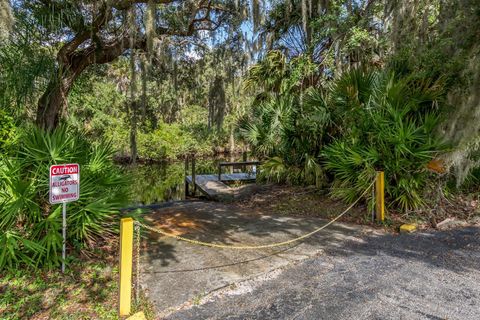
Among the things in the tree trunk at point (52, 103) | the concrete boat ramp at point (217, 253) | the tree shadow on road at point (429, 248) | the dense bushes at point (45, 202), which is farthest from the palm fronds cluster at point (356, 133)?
the tree trunk at point (52, 103)

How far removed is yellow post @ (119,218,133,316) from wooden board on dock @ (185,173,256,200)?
6069 millimetres

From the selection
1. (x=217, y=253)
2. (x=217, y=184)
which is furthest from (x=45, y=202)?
(x=217, y=184)

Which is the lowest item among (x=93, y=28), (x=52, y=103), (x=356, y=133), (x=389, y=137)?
(x=389, y=137)

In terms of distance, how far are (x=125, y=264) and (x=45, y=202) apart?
6.65 feet

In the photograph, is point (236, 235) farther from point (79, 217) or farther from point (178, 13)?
point (178, 13)

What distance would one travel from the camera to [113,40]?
6.42 meters

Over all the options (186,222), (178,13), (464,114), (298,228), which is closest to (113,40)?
(178,13)

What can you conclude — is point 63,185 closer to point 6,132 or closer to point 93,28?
point 6,132

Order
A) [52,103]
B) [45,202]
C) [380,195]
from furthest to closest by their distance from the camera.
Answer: [52,103] < [380,195] < [45,202]

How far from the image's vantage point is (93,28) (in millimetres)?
5613

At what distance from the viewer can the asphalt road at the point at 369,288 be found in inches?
109

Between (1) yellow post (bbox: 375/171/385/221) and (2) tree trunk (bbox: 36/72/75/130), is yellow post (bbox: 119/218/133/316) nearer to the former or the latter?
(2) tree trunk (bbox: 36/72/75/130)

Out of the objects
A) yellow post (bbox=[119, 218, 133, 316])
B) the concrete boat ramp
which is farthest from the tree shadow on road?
yellow post (bbox=[119, 218, 133, 316])

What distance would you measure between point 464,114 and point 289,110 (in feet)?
14.5
